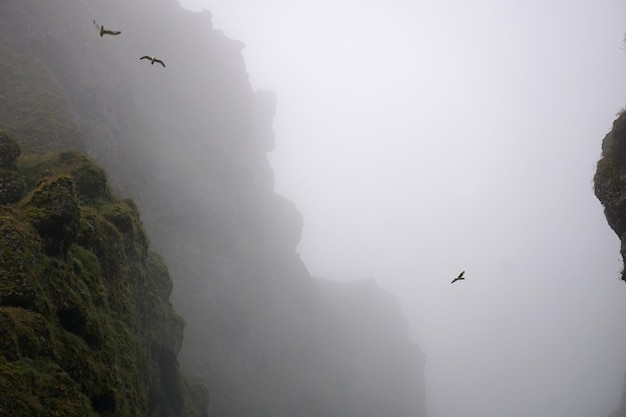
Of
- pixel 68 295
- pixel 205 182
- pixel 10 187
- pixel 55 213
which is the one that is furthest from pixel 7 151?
pixel 205 182

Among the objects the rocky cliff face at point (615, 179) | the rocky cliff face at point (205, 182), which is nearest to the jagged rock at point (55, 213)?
the rocky cliff face at point (205, 182)

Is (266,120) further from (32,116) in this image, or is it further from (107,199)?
(107,199)

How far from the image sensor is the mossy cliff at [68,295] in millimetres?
10750

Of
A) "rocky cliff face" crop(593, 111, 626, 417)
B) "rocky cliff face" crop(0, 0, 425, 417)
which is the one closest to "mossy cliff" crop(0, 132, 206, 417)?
"rocky cliff face" crop(0, 0, 425, 417)

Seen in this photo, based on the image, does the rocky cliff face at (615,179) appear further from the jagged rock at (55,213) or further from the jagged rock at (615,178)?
the jagged rock at (55,213)

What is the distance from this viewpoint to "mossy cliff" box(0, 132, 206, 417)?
10.8 m

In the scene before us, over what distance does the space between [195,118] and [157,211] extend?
27614 mm

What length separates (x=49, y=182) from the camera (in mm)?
15734

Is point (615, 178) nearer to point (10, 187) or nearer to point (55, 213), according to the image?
point (55, 213)

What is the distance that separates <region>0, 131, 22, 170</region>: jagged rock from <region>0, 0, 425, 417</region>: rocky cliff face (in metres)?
6.54

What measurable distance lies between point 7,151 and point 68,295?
29.4ft

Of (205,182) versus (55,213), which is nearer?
(55,213)

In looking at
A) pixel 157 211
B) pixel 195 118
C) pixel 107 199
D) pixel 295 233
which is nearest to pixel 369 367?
pixel 295 233

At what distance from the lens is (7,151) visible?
17.8m
